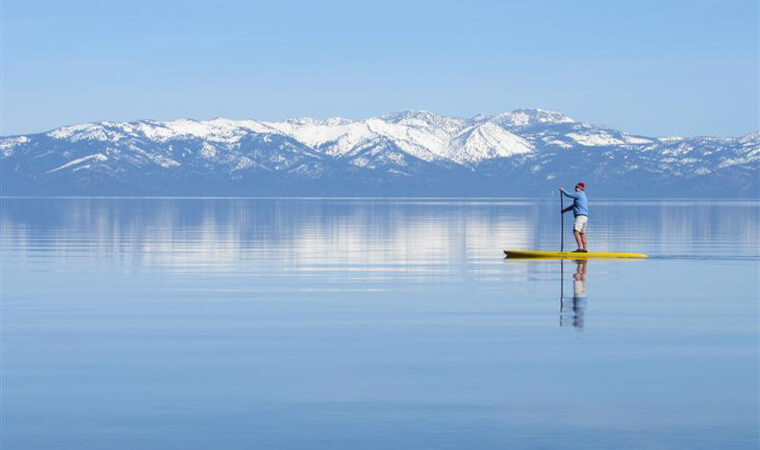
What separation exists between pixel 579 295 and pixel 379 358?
12057 mm

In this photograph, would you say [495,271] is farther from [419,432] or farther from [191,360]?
[419,432]

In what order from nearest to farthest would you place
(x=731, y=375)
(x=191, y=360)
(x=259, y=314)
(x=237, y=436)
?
(x=237, y=436), (x=731, y=375), (x=191, y=360), (x=259, y=314)

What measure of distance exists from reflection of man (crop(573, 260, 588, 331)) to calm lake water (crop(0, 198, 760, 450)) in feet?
0.50

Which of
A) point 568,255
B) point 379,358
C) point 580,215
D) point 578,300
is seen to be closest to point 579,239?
point 580,215

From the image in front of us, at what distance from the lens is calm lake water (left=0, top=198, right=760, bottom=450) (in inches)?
585

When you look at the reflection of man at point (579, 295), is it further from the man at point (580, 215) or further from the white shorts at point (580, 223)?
the white shorts at point (580, 223)

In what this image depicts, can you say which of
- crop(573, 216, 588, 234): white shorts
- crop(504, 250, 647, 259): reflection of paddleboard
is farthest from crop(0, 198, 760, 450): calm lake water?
crop(573, 216, 588, 234): white shorts

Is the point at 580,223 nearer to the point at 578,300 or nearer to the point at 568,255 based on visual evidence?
the point at 568,255

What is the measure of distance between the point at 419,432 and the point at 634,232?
210ft

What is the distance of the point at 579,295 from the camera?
31375mm

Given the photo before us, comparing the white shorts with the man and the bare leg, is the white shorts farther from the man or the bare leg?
the bare leg

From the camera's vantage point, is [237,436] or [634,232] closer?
[237,436]

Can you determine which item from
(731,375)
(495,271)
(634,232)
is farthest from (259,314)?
(634,232)

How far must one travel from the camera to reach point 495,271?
40.5 metres
